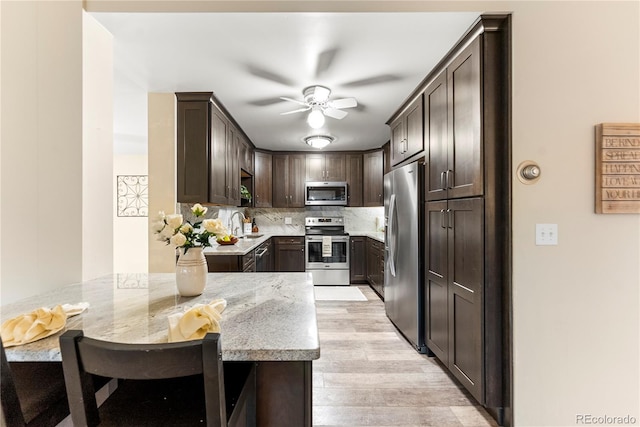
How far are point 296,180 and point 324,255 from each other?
1428 millimetres

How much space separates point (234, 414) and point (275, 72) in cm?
225

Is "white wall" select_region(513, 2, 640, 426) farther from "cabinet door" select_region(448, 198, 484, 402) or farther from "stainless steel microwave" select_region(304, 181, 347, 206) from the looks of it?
"stainless steel microwave" select_region(304, 181, 347, 206)

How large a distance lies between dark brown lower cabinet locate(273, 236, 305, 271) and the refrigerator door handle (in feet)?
6.47

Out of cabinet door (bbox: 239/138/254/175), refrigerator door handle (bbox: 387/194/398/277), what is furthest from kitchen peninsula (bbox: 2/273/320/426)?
cabinet door (bbox: 239/138/254/175)

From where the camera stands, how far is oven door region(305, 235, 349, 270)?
4664 millimetres

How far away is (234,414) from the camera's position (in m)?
0.82

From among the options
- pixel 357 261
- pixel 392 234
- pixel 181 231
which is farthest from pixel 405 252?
pixel 357 261

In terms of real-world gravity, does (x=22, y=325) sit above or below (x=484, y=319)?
above

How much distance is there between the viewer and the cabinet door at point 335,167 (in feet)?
16.4

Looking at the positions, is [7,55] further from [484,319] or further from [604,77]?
[604,77]

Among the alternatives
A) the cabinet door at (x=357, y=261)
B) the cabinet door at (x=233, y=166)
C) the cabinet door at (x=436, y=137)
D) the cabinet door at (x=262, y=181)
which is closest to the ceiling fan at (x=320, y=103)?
the cabinet door at (x=436, y=137)

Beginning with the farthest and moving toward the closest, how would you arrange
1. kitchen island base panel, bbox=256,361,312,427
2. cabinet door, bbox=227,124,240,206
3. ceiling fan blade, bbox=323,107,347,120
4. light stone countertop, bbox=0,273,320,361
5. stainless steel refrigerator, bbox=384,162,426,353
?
1. cabinet door, bbox=227,124,240,206
2. ceiling fan blade, bbox=323,107,347,120
3. stainless steel refrigerator, bbox=384,162,426,353
4. kitchen island base panel, bbox=256,361,312,427
5. light stone countertop, bbox=0,273,320,361

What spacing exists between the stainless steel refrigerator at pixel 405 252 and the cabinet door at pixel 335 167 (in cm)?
189

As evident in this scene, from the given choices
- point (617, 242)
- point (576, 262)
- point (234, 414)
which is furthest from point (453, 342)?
point (234, 414)
